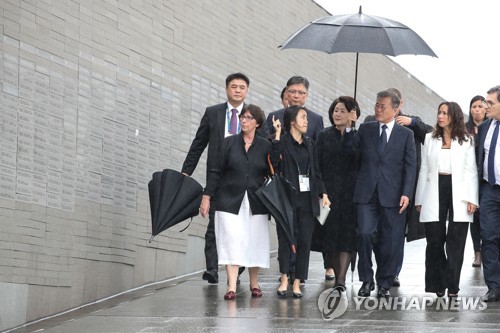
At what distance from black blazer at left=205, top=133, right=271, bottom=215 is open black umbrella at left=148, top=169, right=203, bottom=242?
0.97 feet

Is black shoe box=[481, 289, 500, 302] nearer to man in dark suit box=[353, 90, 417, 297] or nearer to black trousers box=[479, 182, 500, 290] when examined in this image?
black trousers box=[479, 182, 500, 290]

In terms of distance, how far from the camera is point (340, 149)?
36.2 ft

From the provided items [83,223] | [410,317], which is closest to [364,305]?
[410,317]

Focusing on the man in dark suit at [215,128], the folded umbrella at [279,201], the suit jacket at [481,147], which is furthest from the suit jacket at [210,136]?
the suit jacket at [481,147]

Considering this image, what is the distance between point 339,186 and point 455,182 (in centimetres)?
113

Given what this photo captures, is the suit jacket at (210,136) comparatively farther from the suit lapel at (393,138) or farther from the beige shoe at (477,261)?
the beige shoe at (477,261)

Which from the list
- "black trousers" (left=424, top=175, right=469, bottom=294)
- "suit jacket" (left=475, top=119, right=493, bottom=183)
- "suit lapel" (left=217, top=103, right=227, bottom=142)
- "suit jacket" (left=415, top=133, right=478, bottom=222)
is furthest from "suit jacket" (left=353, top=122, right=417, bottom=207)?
"suit lapel" (left=217, top=103, right=227, bottom=142)

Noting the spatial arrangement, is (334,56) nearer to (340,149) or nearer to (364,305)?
(340,149)

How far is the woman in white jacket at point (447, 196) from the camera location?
34.4ft

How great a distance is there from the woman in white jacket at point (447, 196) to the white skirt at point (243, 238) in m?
1.42

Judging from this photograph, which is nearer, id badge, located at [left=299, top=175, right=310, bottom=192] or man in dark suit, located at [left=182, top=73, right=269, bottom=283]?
id badge, located at [left=299, top=175, right=310, bottom=192]

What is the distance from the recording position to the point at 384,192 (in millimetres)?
10578

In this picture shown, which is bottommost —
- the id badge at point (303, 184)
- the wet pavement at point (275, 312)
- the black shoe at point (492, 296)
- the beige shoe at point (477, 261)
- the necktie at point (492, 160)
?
the wet pavement at point (275, 312)

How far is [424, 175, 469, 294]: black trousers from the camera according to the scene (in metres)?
10.5
